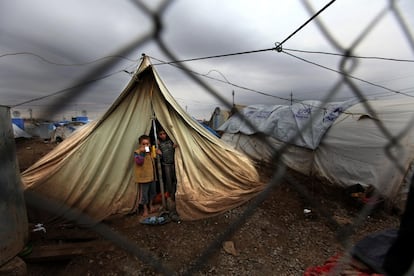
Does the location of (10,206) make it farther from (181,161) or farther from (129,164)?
(181,161)

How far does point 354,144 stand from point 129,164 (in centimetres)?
498

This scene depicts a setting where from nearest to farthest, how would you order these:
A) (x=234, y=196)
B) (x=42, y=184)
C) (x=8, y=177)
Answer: (x=8, y=177), (x=42, y=184), (x=234, y=196)

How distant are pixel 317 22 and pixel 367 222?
4.37 m

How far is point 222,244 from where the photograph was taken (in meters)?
3.15

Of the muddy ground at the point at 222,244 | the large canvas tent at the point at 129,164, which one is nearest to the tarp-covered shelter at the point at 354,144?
the muddy ground at the point at 222,244

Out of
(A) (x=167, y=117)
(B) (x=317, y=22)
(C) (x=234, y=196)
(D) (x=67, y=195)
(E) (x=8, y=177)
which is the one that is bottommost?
(C) (x=234, y=196)

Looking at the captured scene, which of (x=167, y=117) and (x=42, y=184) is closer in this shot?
(x=42, y=184)

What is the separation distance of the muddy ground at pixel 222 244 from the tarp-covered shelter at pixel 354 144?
715mm

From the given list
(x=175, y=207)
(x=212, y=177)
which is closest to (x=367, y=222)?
(x=212, y=177)

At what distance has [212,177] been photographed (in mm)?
4469

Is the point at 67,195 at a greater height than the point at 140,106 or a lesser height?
lesser

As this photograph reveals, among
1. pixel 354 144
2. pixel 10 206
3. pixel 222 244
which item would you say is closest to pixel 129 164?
pixel 10 206

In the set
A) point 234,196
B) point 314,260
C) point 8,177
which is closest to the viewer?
point 8,177

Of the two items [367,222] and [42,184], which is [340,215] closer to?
[367,222]
